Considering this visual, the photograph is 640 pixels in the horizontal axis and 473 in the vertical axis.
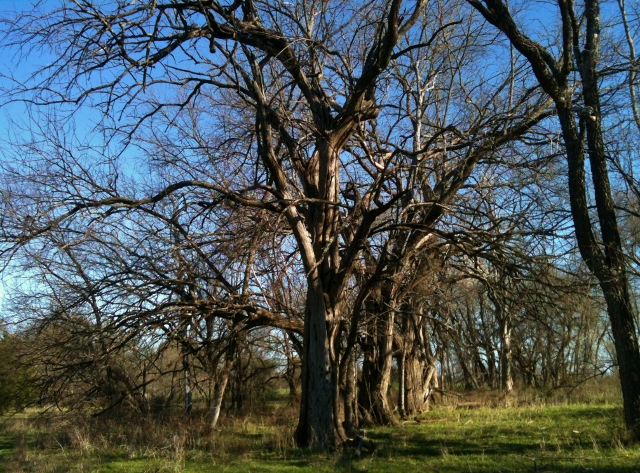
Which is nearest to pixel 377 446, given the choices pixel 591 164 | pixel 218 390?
pixel 591 164

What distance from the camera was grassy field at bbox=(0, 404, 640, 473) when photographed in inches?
320

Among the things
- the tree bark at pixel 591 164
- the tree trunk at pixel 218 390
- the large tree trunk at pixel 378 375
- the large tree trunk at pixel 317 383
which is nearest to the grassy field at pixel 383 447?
the large tree trunk at pixel 317 383

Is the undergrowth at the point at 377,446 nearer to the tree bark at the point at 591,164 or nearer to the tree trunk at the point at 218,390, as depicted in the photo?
the tree trunk at the point at 218,390

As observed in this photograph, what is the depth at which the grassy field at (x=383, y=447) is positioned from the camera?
812 centimetres

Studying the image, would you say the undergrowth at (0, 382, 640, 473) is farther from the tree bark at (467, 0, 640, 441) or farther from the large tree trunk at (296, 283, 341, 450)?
the tree bark at (467, 0, 640, 441)

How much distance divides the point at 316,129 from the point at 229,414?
36.6 ft

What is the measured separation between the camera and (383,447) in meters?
10.5

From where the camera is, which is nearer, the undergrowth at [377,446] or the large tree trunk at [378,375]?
the undergrowth at [377,446]

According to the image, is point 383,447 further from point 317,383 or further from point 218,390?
point 218,390

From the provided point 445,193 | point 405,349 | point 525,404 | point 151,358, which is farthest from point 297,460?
point 525,404

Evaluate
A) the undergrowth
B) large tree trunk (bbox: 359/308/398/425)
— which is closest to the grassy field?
the undergrowth

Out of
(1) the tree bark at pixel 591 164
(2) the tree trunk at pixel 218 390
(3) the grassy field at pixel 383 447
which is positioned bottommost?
(3) the grassy field at pixel 383 447

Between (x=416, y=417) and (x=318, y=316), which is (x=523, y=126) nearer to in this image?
(x=318, y=316)

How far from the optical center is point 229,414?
62.3ft
